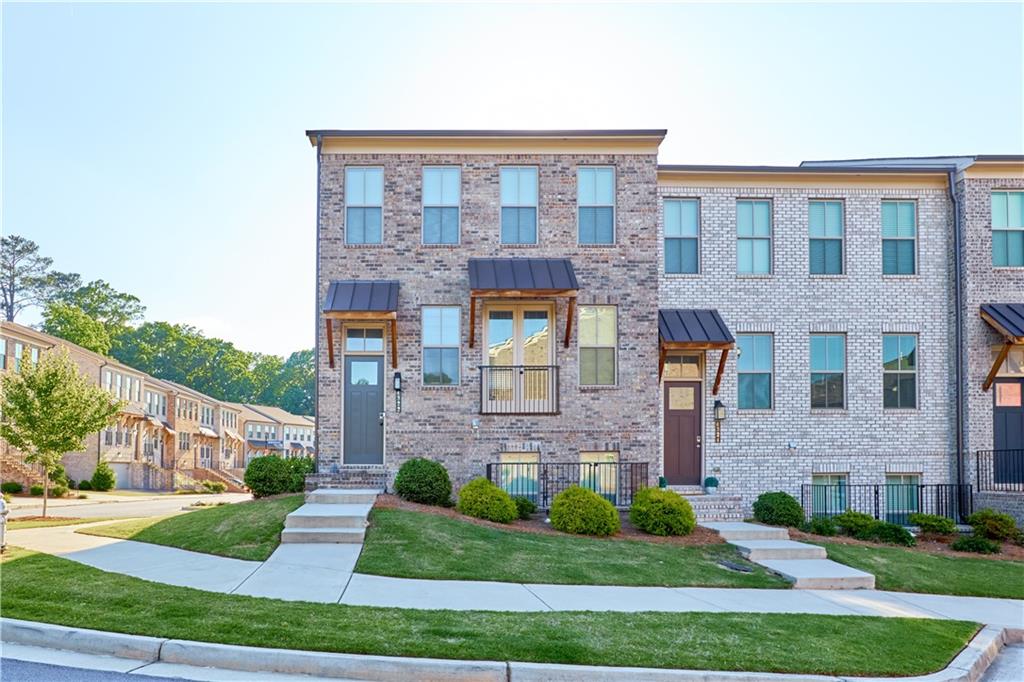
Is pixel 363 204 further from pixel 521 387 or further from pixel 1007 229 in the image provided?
pixel 1007 229

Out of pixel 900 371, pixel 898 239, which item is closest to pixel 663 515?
pixel 900 371

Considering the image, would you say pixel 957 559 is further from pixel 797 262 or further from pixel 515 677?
pixel 515 677

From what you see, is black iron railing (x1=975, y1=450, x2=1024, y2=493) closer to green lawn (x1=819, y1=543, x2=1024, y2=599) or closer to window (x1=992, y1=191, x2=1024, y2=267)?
green lawn (x1=819, y1=543, x2=1024, y2=599)

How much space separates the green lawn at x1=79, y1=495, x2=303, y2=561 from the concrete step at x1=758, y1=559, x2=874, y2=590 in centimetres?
705

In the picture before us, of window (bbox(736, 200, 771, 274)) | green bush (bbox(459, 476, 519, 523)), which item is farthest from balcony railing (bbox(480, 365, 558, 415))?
window (bbox(736, 200, 771, 274))

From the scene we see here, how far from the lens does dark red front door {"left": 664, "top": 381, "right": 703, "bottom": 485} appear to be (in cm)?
1667

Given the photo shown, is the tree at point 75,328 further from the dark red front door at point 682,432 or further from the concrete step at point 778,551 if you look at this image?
the concrete step at point 778,551

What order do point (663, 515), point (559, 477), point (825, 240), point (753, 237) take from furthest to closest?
point (825, 240) < point (753, 237) < point (559, 477) < point (663, 515)

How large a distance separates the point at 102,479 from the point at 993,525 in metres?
36.4

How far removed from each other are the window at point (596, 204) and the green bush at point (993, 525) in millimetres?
8755

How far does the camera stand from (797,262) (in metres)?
17.2

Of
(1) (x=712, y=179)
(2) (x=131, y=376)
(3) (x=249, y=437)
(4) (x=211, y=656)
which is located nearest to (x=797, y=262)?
(1) (x=712, y=179)

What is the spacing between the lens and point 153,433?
4903cm

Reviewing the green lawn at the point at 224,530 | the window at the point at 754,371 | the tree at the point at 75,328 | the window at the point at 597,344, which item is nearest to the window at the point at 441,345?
the window at the point at 597,344
